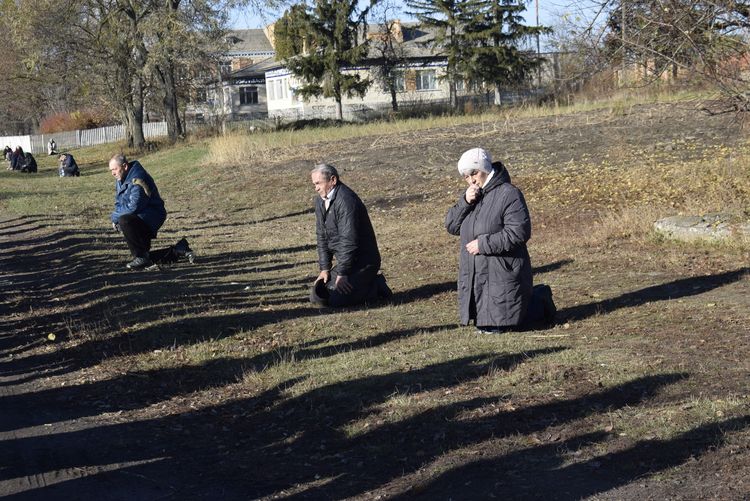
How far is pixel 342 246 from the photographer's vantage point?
1016 centimetres

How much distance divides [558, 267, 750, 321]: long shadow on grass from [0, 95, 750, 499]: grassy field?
41 mm

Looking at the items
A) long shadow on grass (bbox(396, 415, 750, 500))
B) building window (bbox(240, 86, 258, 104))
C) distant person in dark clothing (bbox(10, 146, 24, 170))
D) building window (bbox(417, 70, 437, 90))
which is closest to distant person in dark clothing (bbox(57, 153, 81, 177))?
distant person in dark clothing (bbox(10, 146, 24, 170))

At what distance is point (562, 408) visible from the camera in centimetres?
605

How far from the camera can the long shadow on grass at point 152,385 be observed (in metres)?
7.15

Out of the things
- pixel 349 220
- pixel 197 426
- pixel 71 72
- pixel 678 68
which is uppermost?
pixel 71 72

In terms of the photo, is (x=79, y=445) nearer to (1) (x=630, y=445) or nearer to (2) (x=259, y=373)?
(2) (x=259, y=373)

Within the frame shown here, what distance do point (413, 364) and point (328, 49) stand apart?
56.3m

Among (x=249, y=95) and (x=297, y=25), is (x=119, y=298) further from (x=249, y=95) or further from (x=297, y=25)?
(x=249, y=95)

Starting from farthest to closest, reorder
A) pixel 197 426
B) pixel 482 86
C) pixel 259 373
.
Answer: pixel 482 86, pixel 259 373, pixel 197 426

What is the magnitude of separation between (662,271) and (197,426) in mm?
6480

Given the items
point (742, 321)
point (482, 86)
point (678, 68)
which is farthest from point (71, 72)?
point (742, 321)

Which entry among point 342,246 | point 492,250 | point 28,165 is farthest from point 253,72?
point 492,250

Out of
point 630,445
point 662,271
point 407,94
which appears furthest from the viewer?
point 407,94

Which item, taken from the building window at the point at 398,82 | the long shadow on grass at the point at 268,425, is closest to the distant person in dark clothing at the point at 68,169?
the building window at the point at 398,82
